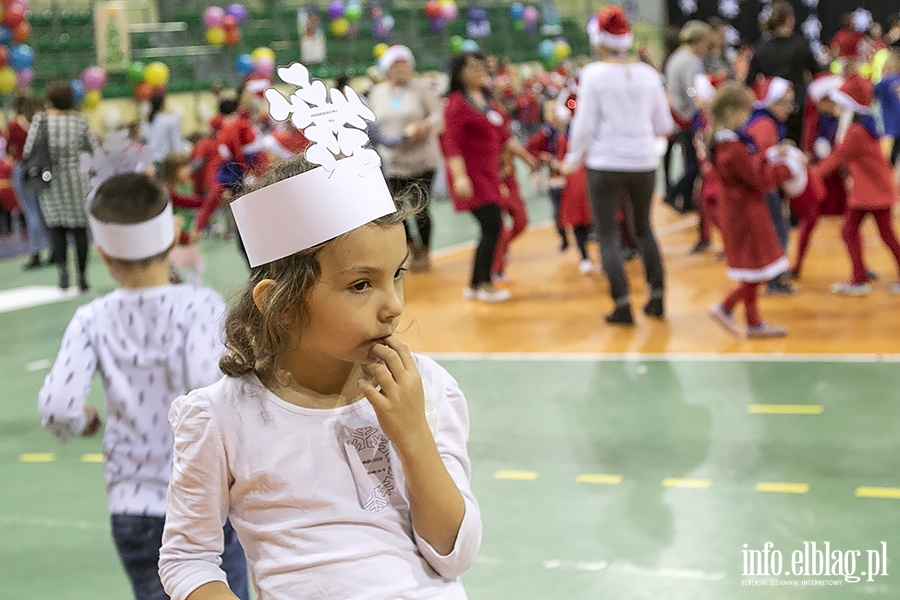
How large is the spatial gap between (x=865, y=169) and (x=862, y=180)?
72 mm

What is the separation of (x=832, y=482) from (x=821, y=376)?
1.34m

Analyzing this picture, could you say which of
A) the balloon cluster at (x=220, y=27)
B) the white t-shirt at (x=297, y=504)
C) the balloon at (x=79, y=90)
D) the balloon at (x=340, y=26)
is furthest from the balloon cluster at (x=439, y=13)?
the white t-shirt at (x=297, y=504)

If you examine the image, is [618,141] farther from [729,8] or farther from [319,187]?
[729,8]

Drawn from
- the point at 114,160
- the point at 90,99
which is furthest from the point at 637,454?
the point at 90,99

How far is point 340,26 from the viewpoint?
61.0 feet

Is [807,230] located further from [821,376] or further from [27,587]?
[27,587]

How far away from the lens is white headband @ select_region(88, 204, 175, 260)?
8.34 ft

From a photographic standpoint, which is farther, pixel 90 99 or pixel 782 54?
pixel 90 99

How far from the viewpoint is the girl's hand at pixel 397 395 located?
149cm

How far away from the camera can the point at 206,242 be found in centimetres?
1130

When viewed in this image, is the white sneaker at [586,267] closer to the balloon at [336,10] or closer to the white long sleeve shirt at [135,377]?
the white long sleeve shirt at [135,377]

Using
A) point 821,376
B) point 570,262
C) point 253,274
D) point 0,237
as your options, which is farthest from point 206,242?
point 253,274

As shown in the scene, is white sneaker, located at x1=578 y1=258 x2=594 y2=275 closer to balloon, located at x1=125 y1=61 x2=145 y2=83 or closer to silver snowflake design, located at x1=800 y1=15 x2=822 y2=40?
balloon, located at x1=125 y1=61 x2=145 y2=83

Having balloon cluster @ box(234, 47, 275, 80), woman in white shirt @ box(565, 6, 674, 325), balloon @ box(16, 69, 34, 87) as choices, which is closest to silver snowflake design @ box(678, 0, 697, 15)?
balloon cluster @ box(234, 47, 275, 80)
